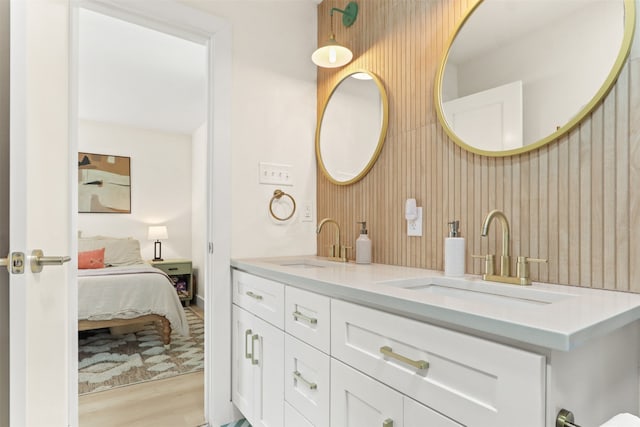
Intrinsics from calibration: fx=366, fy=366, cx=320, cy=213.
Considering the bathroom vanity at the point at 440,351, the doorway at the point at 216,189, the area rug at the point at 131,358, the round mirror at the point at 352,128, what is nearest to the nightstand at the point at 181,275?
the area rug at the point at 131,358

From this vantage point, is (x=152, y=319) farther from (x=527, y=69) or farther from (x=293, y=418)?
(x=527, y=69)

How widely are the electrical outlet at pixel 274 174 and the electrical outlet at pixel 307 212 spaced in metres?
0.17

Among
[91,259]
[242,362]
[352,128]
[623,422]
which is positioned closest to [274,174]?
[352,128]

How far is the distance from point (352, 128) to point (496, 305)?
1258 millimetres

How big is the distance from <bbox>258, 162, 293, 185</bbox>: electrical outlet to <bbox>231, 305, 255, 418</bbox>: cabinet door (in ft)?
2.33

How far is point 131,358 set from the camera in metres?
2.87

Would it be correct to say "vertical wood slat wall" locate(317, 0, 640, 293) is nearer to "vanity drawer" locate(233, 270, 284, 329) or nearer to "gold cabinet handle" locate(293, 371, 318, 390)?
"vanity drawer" locate(233, 270, 284, 329)

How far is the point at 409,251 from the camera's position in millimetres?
1640

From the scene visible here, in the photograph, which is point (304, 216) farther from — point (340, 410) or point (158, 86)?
point (158, 86)

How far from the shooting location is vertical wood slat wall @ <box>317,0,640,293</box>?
1021 millimetres

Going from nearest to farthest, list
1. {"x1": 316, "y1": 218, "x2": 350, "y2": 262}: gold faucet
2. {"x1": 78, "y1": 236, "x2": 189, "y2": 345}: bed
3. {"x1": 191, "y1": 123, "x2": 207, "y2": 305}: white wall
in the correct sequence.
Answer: {"x1": 316, "y1": 218, "x2": 350, "y2": 262}: gold faucet < {"x1": 78, "y1": 236, "x2": 189, "y2": 345}: bed < {"x1": 191, "y1": 123, "x2": 207, "y2": 305}: white wall

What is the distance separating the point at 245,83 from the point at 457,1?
1.11 meters

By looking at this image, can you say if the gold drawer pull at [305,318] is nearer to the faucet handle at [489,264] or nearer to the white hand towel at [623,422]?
the faucet handle at [489,264]

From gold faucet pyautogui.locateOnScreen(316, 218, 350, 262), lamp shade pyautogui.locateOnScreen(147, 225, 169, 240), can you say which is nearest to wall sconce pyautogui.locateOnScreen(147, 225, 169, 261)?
lamp shade pyautogui.locateOnScreen(147, 225, 169, 240)
